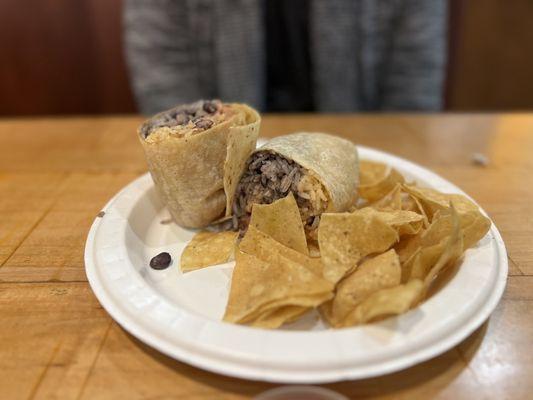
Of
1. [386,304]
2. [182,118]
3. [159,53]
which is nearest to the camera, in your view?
[386,304]

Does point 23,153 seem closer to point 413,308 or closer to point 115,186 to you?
point 115,186

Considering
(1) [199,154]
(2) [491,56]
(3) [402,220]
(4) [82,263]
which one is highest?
(1) [199,154]

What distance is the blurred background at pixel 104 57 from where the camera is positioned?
10.4 ft

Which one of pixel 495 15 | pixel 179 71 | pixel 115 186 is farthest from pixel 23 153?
pixel 495 15

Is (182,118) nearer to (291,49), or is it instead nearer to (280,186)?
(280,186)

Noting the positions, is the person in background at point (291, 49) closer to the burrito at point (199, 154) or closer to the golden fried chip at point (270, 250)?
the burrito at point (199, 154)

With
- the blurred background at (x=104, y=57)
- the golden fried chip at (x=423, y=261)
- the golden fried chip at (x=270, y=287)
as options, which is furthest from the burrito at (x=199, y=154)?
the blurred background at (x=104, y=57)

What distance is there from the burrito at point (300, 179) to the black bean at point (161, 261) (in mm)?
211

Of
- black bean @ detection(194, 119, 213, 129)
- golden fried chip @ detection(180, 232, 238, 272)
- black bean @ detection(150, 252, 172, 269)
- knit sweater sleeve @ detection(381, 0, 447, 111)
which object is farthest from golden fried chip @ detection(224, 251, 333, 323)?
→ knit sweater sleeve @ detection(381, 0, 447, 111)

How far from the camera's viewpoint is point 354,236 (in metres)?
1.08

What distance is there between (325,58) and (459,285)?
6.11 feet

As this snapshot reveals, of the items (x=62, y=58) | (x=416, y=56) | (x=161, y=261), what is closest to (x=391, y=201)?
(x=161, y=261)

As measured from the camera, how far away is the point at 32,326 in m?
1.01

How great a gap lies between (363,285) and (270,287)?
0.18m
